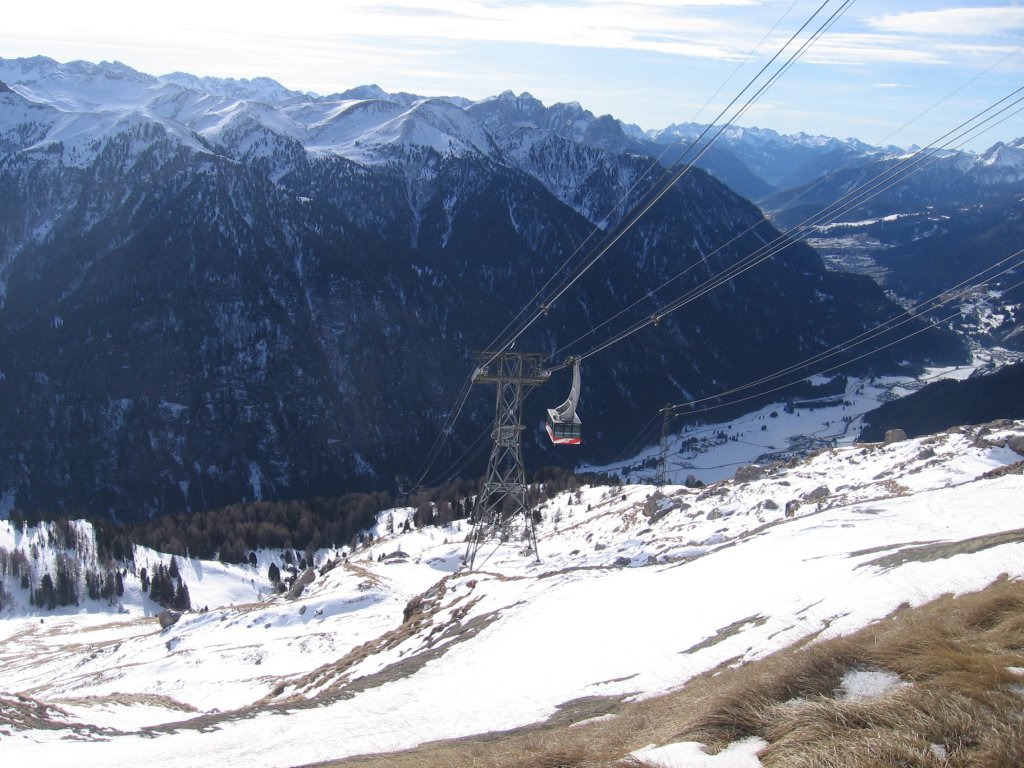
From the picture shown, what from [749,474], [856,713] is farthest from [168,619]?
[856,713]

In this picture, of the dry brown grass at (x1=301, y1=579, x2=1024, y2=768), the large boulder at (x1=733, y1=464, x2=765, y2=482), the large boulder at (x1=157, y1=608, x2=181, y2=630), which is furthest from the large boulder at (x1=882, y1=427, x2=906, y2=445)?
the large boulder at (x1=157, y1=608, x2=181, y2=630)

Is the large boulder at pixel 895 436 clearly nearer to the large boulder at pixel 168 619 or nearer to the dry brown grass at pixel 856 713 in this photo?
the dry brown grass at pixel 856 713

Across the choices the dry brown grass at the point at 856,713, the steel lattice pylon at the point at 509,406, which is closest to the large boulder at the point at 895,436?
the steel lattice pylon at the point at 509,406

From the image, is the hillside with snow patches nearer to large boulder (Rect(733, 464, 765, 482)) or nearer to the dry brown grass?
large boulder (Rect(733, 464, 765, 482))

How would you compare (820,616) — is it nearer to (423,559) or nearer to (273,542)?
(423,559)

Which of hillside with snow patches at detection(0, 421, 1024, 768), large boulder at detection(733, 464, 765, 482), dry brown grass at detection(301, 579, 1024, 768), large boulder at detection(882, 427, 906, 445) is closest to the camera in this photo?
dry brown grass at detection(301, 579, 1024, 768)
